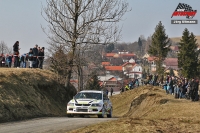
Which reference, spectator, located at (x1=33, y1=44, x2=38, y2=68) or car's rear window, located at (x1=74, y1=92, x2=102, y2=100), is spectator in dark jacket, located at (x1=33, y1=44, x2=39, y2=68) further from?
car's rear window, located at (x1=74, y1=92, x2=102, y2=100)

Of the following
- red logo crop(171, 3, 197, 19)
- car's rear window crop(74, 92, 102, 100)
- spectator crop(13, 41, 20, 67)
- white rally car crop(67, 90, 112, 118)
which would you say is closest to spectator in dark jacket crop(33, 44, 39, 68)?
spectator crop(13, 41, 20, 67)

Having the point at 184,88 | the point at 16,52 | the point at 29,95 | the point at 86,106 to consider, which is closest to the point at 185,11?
the point at 184,88

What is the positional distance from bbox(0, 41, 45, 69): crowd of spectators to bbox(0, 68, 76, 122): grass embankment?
1.48 metres

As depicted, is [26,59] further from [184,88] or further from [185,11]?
[185,11]

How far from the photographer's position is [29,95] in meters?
26.1

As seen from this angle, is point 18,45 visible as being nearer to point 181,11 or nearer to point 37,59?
point 37,59

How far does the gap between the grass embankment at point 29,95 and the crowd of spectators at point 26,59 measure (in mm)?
1478

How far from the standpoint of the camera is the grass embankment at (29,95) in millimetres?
21859

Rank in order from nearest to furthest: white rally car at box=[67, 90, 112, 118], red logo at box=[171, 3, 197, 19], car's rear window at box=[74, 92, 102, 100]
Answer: white rally car at box=[67, 90, 112, 118] → car's rear window at box=[74, 92, 102, 100] → red logo at box=[171, 3, 197, 19]

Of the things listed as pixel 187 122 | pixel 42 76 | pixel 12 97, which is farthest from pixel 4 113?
pixel 42 76


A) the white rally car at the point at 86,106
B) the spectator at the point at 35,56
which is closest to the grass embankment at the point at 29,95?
the spectator at the point at 35,56

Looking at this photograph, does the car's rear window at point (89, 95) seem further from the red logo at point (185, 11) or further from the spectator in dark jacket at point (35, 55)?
the red logo at point (185, 11)

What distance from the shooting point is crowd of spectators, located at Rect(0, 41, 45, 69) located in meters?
33.6

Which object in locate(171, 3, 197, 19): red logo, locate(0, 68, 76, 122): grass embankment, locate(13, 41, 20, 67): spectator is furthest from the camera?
locate(171, 3, 197, 19): red logo
